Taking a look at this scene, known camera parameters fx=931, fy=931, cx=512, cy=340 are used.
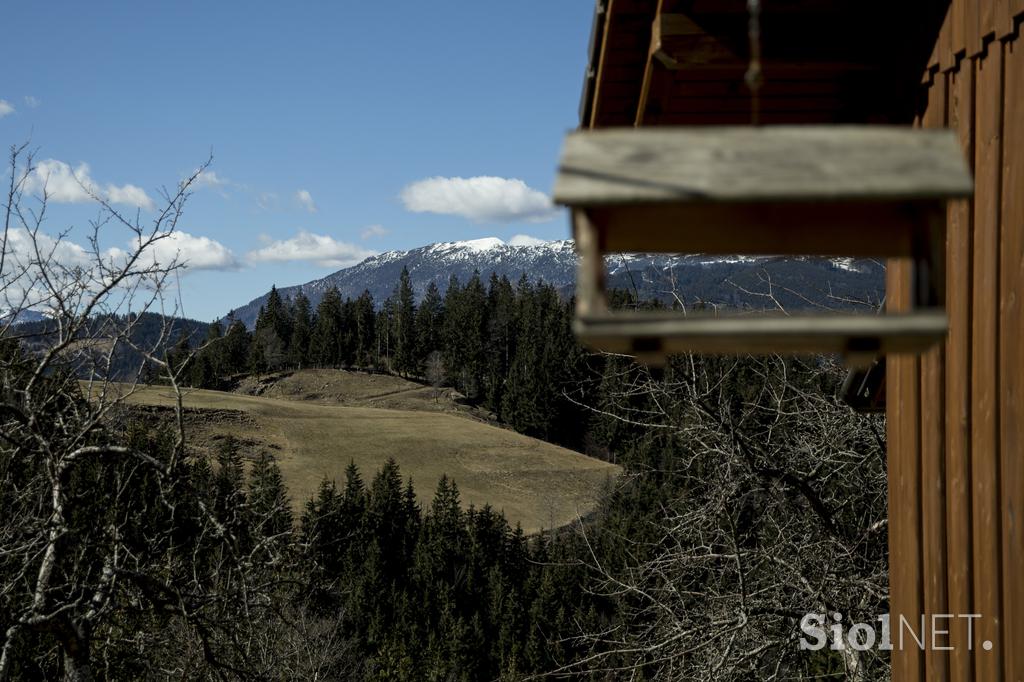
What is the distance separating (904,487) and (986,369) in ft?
2.88

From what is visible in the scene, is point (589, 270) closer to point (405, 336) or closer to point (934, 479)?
point (934, 479)

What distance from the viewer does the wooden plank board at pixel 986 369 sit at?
3107mm

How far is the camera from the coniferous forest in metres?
6.18

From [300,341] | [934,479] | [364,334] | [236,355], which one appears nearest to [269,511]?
[934,479]

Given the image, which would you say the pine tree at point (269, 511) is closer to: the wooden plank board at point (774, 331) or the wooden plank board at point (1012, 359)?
the wooden plank board at point (1012, 359)

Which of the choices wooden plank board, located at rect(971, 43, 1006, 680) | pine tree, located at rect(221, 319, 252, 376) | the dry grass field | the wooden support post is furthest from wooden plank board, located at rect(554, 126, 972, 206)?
pine tree, located at rect(221, 319, 252, 376)

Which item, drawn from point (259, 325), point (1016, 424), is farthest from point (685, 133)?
point (259, 325)

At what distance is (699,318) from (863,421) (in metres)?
6.69

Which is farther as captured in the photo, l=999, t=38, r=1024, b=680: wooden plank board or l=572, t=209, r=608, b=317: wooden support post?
l=999, t=38, r=1024, b=680: wooden plank board

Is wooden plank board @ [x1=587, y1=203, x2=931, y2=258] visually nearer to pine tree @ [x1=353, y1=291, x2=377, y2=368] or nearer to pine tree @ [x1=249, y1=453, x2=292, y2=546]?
pine tree @ [x1=249, y1=453, x2=292, y2=546]

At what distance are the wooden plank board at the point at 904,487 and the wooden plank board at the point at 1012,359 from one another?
60 cm

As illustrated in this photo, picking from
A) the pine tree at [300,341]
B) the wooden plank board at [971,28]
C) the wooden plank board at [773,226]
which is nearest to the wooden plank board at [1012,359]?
the wooden plank board at [971,28]

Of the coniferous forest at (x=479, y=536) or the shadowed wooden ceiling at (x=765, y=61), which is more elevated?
the shadowed wooden ceiling at (x=765, y=61)

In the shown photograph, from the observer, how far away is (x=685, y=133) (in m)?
1.91
